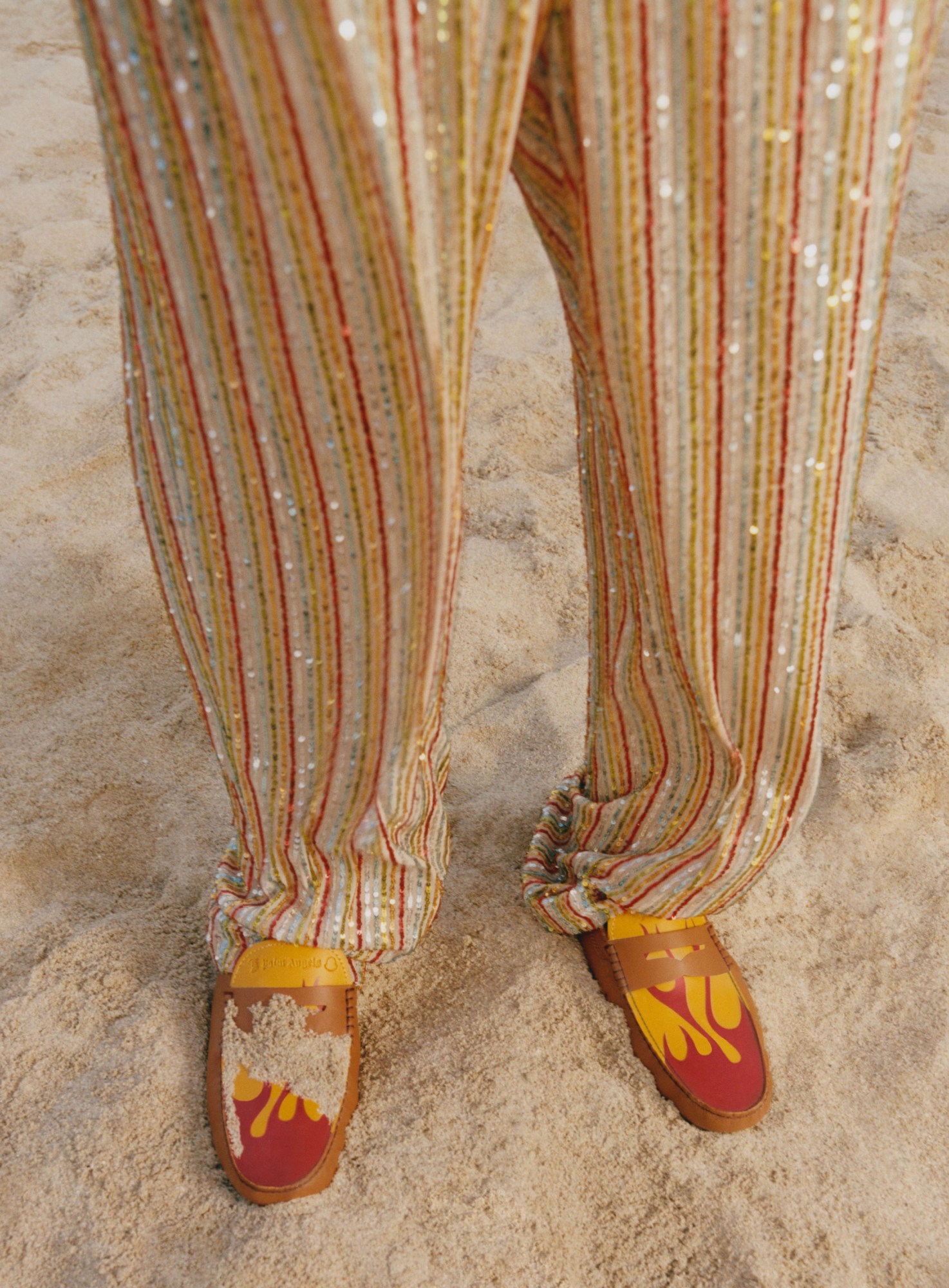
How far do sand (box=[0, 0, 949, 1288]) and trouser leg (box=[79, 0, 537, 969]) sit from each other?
0.29m

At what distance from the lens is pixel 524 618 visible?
57.5 inches

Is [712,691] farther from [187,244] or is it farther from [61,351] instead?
[61,351]

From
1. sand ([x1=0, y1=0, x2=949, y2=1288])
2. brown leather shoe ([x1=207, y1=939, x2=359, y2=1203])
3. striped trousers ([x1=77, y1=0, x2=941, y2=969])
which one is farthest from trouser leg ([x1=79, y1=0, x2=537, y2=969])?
sand ([x1=0, y1=0, x2=949, y2=1288])

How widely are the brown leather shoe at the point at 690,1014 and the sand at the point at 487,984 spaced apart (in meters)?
0.02

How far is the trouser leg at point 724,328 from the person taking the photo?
505mm

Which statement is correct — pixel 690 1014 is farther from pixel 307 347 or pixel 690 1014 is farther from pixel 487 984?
pixel 307 347

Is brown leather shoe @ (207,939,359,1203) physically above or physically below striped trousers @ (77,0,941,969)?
below

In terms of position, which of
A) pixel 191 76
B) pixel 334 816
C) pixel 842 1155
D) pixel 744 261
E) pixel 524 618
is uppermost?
pixel 191 76

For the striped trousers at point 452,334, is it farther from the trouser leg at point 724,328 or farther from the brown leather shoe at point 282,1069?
the brown leather shoe at point 282,1069

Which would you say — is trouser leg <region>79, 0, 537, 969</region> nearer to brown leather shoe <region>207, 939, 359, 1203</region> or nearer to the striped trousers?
the striped trousers

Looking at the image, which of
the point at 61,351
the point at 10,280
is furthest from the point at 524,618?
the point at 10,280

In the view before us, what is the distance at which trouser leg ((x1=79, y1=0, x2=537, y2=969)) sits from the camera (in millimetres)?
461

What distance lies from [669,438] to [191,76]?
329mm

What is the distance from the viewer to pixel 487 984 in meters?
1.01
